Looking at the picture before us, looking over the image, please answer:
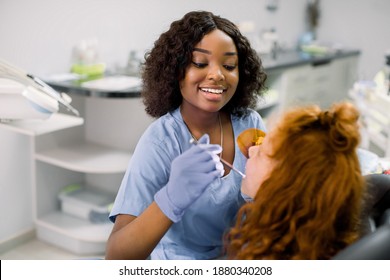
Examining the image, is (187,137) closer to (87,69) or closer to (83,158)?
(83,158)

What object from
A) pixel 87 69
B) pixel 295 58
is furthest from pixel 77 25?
pixel 295 58

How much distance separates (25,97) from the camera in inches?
48.6

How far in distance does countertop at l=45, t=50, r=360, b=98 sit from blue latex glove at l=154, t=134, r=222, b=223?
44.5 inches

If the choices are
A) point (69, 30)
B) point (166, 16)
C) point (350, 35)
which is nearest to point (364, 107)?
point (166, 16)

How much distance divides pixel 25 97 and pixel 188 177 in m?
0.58

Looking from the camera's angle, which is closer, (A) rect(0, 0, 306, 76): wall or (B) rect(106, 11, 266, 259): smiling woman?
(B) rect(106, 11, 266, 259): smiling woman

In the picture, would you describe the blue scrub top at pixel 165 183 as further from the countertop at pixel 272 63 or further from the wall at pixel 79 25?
the countertop at pixel 272 63

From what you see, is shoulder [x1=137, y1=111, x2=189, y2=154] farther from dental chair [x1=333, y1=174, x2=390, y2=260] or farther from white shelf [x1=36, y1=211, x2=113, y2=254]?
white shelf [x1=36, y1=211, x2=113, y2=254]

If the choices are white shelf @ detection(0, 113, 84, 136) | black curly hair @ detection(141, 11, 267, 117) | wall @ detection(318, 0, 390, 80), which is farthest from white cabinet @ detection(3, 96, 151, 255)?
wall @ detection(318, 0, 390, 80)

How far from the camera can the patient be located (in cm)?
80

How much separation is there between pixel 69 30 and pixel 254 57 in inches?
44.8

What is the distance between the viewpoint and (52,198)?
2316mm

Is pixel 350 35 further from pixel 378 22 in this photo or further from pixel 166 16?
pixel 166 16

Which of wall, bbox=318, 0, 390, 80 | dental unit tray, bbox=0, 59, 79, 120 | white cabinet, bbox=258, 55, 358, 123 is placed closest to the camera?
dental unit tray, bbox=0, 59, 79, 120
